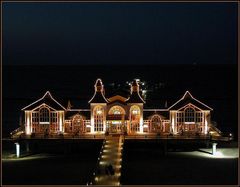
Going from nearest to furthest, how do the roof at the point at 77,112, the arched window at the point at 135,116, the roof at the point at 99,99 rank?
the roof at the point at 99,99 < the arched window at the point at 135,116 < the roof at the point at 77,112

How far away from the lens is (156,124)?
57.0m

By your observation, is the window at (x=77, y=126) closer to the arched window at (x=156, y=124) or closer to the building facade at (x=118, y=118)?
the building facade at (x=118, y=118)

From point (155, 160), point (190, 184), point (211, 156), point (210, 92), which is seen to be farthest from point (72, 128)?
point (210, 92)

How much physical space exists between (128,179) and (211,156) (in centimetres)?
1249

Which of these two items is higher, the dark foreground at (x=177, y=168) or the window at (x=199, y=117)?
the window at (x=199, y=117)

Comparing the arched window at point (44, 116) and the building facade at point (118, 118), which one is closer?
the building facade at point (118, 118)

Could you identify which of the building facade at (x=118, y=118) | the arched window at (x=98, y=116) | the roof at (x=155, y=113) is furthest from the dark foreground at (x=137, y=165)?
the roof at (x=155, y=113)

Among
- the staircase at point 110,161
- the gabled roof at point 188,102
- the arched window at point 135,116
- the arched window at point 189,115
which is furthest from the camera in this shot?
the arched window at point 135,116

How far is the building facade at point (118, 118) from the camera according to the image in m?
56.2

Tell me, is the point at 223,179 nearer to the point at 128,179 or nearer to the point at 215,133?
the point at 128,179

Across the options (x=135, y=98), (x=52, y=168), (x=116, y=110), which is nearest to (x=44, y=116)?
(x=116, y=110)

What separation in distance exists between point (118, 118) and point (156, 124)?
149 inches

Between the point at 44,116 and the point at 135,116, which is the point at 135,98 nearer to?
the point at 135,116

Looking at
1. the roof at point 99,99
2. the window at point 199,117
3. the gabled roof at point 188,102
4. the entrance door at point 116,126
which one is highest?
the roof at point 99,99
